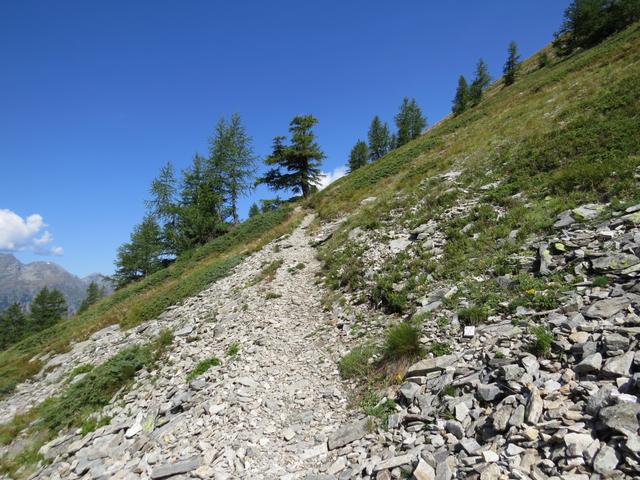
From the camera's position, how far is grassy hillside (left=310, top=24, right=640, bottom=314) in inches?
362

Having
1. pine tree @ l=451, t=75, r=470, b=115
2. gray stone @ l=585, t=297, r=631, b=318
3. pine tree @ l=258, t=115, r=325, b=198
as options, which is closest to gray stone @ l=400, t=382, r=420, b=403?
gray stone @ l=585, t=297, r=631, b=318

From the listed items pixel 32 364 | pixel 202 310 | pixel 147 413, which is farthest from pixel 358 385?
pixel 32 364

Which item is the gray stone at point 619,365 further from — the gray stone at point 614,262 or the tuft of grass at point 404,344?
the tuft of grass at point 404,344

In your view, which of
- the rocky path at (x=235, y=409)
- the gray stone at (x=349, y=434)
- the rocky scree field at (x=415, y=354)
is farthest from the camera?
the rocky path at (x=235, y=409)

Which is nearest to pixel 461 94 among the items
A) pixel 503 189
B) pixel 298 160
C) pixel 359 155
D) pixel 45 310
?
pixel 359 155

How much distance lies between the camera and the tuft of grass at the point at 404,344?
6809mm

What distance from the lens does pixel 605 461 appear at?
125 inches

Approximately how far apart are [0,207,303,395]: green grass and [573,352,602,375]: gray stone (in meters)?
16.7

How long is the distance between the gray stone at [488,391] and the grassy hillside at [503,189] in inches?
101

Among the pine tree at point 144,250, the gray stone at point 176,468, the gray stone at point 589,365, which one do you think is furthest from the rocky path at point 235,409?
the pine tree at point 144,250

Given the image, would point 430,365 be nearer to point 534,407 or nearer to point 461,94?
point 534,407

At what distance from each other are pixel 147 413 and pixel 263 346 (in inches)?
138

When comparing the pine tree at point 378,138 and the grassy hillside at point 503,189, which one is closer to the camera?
the grassy hillside at point 503,189

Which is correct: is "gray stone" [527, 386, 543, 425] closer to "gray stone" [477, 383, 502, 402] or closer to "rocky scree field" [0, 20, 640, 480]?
"rocky scree field" [0, 20, 640, 480]
